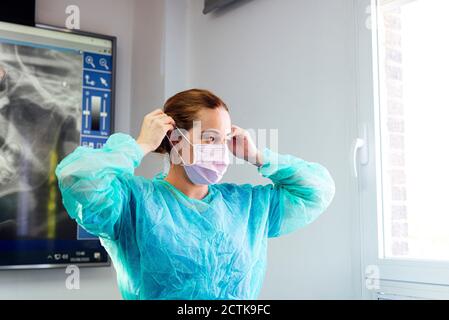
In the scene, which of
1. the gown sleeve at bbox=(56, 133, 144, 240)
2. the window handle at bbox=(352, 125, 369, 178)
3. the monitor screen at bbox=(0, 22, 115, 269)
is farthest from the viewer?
the monitor screen at bbox=(0, 22, 115, 269)

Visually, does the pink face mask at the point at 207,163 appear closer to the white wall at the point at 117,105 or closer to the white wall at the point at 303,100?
the white wall at the point at 303,100

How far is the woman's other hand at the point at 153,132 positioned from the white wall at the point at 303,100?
0.89 m

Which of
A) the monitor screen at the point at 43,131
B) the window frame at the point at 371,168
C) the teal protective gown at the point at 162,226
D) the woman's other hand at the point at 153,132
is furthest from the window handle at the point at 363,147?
the monitor screen at the point at 43,131

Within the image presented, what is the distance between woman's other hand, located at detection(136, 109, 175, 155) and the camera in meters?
1.36

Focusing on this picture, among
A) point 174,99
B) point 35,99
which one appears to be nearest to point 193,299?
point 174,99

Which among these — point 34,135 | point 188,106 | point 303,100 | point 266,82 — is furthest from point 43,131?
point 188,106

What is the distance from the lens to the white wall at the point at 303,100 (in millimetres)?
2061

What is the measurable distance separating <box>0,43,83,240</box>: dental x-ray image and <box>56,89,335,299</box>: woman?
1.26 m

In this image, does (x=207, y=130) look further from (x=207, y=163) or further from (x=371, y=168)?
→ (x=371, y=168)

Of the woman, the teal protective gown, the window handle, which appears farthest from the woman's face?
the window handle

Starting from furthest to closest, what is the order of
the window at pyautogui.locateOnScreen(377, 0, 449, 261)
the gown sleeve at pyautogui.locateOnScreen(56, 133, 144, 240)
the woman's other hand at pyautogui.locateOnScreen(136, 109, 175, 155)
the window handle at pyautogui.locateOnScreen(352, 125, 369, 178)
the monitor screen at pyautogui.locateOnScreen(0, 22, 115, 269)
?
the monitor screen at pyautogui.locateOnScreen(0, 22, 115, 269)
the window handle at pyautogui.locateOnScreen(352, 125, 369, 178)
the window at pyautogui.locateOnScreen(377, 0, 449, 261)
the woman's other hand at pyautogui.locateOnScreen(136, 109, 175, 155)
the gown sleeve at pyautogui.locateOnScreen(56, 133, 144, 240)

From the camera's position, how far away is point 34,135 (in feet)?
8.64

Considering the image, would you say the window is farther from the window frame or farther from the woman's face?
the woman's face

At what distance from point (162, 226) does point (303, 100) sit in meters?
1.08
